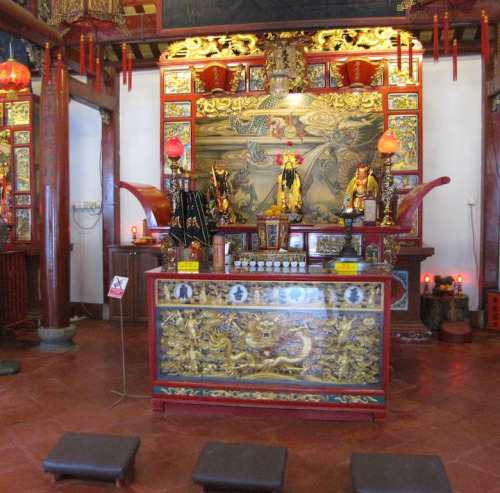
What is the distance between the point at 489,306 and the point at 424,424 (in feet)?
11.0

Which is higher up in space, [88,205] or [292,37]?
[292,37]

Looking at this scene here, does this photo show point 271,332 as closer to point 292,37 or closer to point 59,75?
point 59,75

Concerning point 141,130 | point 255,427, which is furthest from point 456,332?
point 141,130

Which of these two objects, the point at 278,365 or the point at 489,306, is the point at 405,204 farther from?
the point at 489,306

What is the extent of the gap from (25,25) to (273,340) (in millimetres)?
3721

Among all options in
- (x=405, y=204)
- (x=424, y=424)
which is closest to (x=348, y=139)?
(x=405, y=204)

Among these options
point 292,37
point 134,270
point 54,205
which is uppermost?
point 292,37

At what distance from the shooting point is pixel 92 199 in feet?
24.7

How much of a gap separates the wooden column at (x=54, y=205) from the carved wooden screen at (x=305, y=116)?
4.76ft

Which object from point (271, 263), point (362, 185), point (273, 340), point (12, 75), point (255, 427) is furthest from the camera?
point (362, 185)

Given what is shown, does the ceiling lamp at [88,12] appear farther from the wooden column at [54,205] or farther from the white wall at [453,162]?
the white wall at [453,162]

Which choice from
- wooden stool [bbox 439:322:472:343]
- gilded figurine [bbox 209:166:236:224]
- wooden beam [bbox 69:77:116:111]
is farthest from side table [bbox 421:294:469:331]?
wooden beam [bbox 69:77:116:111]

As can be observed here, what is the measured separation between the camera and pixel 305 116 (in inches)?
262

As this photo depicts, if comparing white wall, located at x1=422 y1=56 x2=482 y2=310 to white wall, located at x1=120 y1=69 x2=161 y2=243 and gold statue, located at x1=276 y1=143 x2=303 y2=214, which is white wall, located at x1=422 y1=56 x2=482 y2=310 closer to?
gold statue, located at x1=276 y1=143 x2=303 y2=214
